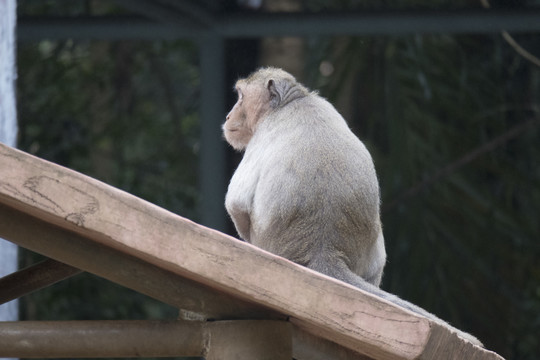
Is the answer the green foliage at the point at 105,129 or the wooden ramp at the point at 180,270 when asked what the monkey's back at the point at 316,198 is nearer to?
the wooden ramp at the point at 180,270

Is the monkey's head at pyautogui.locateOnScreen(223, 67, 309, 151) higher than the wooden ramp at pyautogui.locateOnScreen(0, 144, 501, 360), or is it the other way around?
the monkey's head at pyautogui.locateOnScreen(223, 67, 309, 151)

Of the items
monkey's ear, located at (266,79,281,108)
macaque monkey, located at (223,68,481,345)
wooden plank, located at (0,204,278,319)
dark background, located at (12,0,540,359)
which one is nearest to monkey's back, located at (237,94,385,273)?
macaque monkey, located at (223,68,481,345)

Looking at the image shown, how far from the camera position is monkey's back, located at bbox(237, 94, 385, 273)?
8.90 ft

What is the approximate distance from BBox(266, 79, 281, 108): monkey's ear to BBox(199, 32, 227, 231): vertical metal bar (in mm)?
1317

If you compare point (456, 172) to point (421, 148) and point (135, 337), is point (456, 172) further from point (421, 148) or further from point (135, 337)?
point (135, 337)

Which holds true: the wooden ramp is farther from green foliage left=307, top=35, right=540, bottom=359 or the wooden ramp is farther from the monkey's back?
green foliage left=307, top=35, right=540, bottom=359

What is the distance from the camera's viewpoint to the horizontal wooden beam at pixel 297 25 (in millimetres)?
4238

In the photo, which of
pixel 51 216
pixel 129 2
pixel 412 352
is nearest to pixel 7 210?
pixel 51 216

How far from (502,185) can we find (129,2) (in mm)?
3613

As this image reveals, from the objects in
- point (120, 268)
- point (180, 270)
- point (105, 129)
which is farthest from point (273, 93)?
point (105, 129)

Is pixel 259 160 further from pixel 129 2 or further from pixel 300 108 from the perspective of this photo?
pixel 129 2

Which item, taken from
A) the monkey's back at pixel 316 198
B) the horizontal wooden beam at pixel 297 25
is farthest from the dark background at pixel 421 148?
the monkey's back at pixel 316 198

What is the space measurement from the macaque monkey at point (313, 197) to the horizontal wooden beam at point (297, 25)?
141 centimetres

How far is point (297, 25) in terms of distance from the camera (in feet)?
14.4
